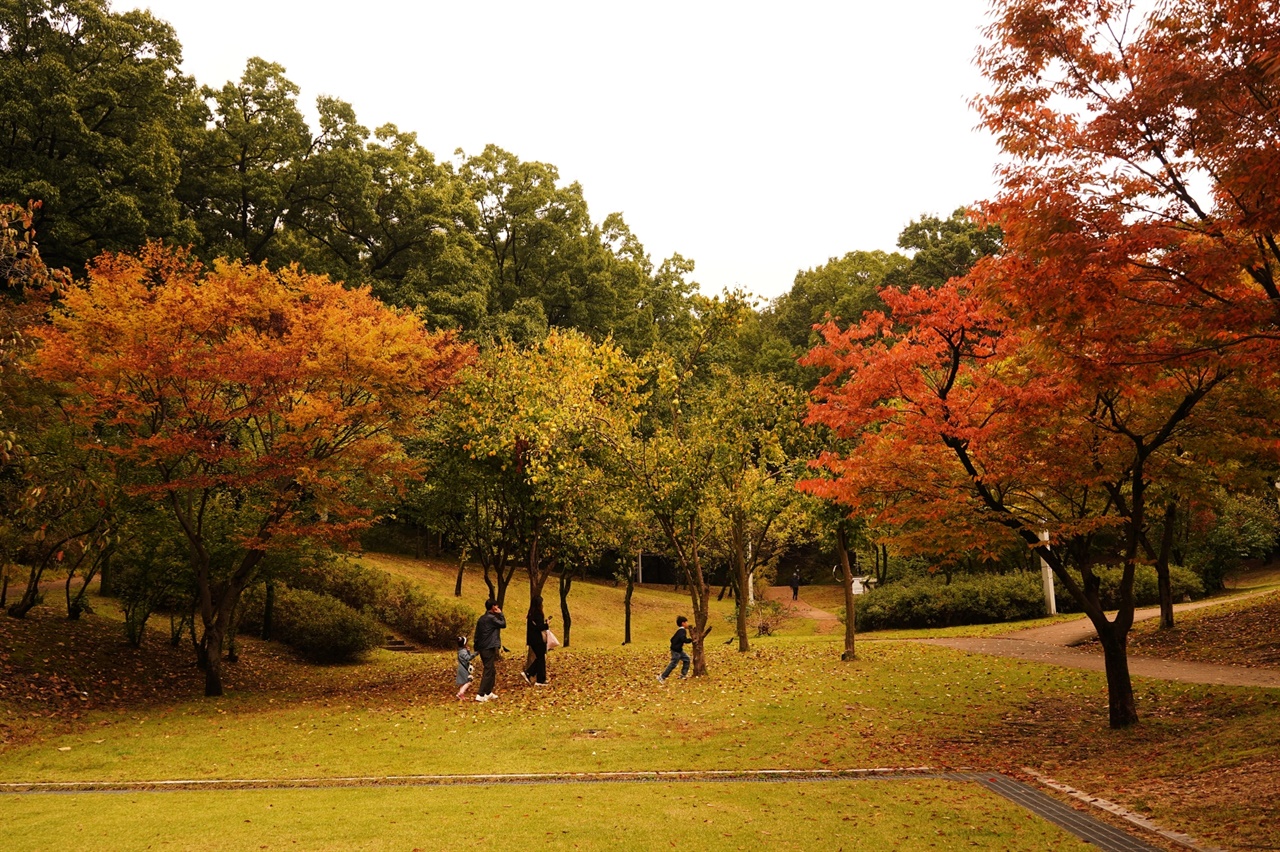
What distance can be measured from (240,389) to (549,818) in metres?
12.2

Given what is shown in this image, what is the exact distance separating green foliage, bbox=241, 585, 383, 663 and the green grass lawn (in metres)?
15.0

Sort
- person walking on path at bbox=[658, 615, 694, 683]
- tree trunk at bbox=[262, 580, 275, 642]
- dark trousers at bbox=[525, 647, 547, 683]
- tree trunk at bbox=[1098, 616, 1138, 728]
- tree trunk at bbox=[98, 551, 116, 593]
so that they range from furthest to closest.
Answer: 1. tree trunk at bbox=[262, 580, 275, 642]
2. tree trunk at bbox=[98, 551, 116, 593]
3. dark trousers at bbox=[525, 647, 547, 683]
4. person walking on path at bbox=[658, 615, 694, 683]
5. tree trunk at bbox=[1098, 616, 1138, 728]

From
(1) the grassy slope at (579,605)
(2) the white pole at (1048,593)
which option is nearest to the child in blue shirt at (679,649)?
(1) the grassy slope at (579,605)

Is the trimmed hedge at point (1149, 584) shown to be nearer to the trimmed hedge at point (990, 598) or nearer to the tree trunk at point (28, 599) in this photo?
the trimmed hedge at point (990, 598)

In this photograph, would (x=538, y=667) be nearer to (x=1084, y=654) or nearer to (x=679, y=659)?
(x=679, y=659)

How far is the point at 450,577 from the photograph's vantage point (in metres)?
35.6

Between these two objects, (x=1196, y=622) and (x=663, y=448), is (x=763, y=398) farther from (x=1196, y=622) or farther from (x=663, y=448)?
(x=1196, y=622)

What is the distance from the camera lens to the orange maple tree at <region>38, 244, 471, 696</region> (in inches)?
579

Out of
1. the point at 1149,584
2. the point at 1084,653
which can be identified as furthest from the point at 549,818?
the point at 1149,584

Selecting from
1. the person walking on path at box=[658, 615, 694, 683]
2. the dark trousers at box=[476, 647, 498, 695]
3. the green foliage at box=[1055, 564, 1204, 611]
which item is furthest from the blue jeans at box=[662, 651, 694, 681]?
the green foliage at box=[1055, 564, 1204, 611]

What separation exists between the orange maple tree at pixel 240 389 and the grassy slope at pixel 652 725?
2.75 meters

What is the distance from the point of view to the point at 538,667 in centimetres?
1739

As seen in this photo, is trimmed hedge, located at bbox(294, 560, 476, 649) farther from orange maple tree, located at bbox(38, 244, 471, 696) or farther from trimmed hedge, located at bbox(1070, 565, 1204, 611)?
trimmed hedge, located at bbox(1070, 565, 1204, 611)

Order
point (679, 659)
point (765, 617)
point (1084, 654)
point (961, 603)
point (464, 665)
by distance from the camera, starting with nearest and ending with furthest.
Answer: point (464, 665) → point (679, 659) → point (1084, 654) → point (961, 603) → point (765, 617)
